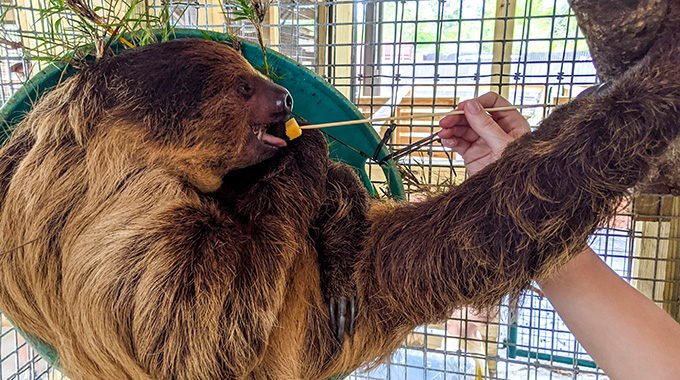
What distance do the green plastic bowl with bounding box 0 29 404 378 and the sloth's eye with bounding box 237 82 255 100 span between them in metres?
0.36

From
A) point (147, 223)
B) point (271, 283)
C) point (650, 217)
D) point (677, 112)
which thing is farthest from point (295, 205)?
point (650, 217)

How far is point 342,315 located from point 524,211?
2.13 ft

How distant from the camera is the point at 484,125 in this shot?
5.11 ft

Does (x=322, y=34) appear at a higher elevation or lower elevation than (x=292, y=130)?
higher

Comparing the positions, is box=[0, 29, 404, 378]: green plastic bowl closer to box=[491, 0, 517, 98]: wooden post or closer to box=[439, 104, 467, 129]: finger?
box=[439, 104, 467, 129]: finger

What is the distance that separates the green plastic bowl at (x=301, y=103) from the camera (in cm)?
160

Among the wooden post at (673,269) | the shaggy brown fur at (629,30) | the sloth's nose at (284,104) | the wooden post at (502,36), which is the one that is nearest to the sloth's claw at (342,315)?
the sloth's nose at (284,104)

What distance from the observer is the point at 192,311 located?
3.84ft

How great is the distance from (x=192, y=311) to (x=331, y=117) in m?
1.02

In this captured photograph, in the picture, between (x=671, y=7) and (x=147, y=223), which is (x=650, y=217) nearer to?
(x=671, y=7)

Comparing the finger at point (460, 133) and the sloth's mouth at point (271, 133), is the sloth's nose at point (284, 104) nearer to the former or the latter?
the sloth's mouth at point (271, 133)

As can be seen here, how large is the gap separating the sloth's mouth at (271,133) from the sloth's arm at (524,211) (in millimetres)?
419

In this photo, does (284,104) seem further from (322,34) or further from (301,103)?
(322,34)

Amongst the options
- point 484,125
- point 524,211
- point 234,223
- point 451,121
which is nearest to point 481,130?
point 484,125
